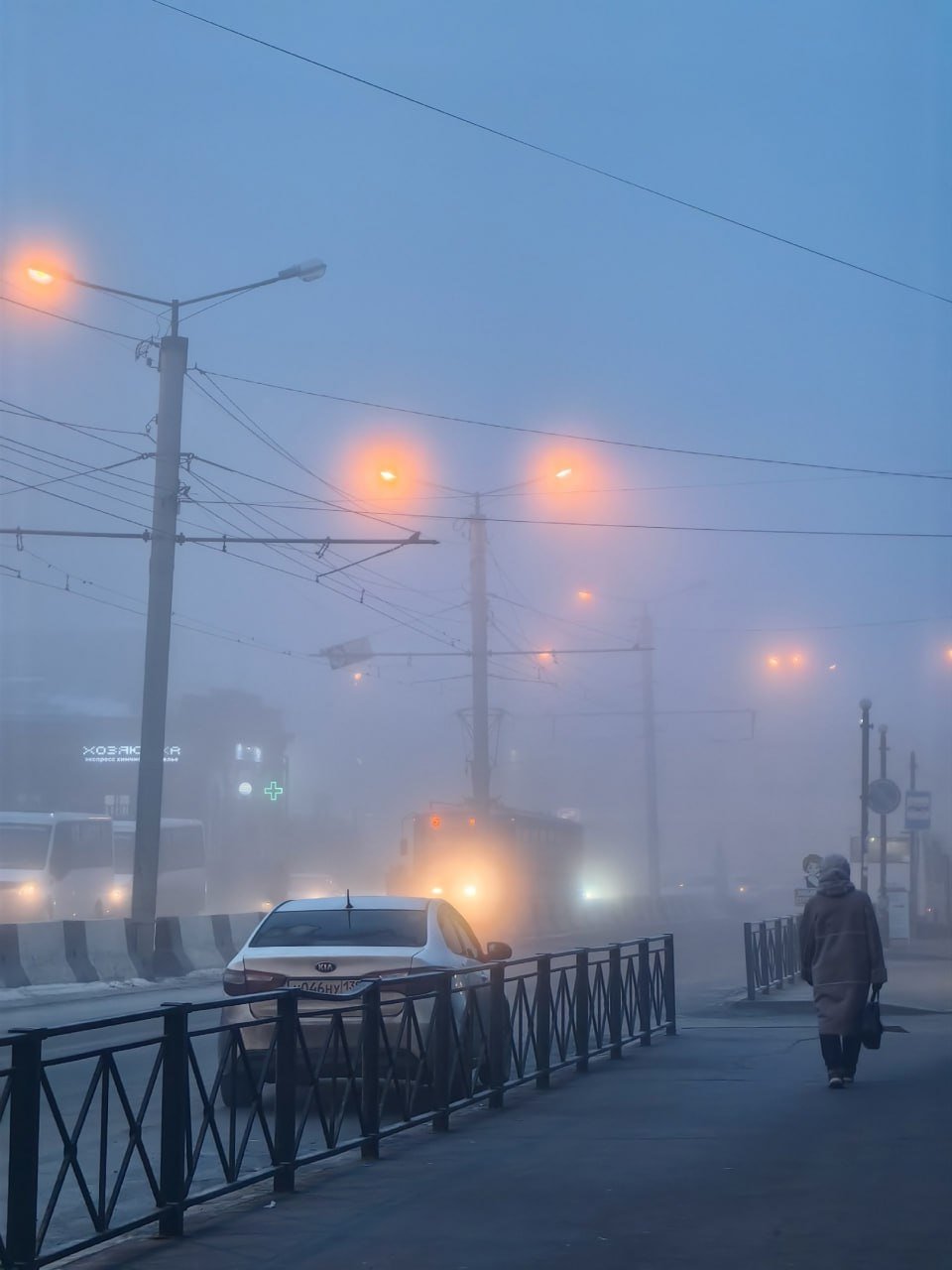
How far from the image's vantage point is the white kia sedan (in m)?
7.73

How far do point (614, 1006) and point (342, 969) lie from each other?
3712 millimetres

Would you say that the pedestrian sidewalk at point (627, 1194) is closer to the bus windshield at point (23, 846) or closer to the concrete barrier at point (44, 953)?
the concrete barrier at point (44, 953)

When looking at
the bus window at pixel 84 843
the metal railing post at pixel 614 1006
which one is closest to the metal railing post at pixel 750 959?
the metal railing post at pixel 614 1006

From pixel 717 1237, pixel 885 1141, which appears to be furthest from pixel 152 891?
pixel 717 1237

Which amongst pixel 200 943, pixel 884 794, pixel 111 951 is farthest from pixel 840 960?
pixel 884 794

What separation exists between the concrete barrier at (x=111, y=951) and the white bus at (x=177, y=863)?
21.8 m

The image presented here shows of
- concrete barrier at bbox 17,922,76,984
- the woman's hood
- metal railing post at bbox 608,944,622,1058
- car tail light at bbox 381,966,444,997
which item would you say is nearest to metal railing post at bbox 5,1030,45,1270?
car tail light at bbox 381,966,444,997

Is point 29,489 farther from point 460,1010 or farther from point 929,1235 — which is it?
point 929,1235

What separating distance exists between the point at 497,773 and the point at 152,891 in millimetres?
46928

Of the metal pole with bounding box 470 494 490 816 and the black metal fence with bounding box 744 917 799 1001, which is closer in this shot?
the black metal fence with bounding box 744 917 799 1001

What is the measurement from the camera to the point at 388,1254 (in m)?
6.05

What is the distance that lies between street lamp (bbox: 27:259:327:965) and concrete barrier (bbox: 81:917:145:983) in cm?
21

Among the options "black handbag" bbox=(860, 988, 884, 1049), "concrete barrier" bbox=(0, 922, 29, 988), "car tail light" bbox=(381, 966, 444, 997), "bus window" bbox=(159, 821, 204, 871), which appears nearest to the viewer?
"car tail light" bbox=(381, 966, 444, 997)

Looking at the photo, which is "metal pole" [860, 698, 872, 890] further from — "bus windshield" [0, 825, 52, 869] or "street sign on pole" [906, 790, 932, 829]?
"bus windshield" [0, 825, 52, 869]
